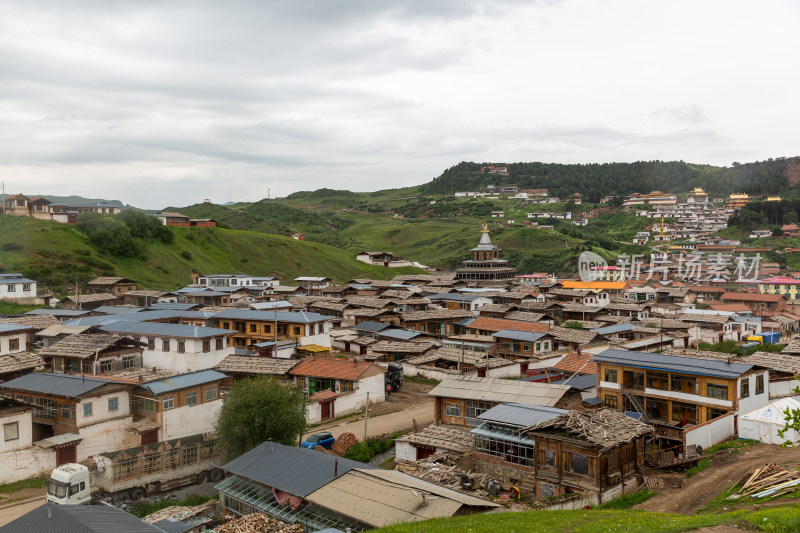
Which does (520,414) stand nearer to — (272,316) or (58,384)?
(58,384)

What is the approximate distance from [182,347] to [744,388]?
100ft

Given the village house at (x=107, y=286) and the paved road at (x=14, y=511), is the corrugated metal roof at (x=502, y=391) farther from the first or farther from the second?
the village house at (x=107, y=286)

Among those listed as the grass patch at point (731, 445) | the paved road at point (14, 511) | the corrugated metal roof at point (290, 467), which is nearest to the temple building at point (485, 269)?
the grass patch at point (731, 445)

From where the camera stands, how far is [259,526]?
18062 mm

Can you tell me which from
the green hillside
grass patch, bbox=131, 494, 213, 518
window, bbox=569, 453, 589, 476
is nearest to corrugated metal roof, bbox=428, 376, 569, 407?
window, bbox=569, 453, 589, 476

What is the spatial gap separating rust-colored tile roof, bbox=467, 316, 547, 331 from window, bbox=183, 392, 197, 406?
2849 centimetres

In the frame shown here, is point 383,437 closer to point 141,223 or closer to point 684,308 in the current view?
point 684,308

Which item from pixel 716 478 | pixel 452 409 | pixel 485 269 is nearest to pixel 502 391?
pixel 452 409

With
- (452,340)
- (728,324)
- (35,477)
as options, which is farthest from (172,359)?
(728,324)

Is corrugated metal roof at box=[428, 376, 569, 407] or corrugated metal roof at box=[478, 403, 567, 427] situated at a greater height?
corrugated metal roof at box=[478, 403, 567, 427]


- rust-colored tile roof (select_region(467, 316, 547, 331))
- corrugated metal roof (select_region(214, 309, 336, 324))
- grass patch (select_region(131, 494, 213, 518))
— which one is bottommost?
grass patch (select_region(131, 494, 213, 518))

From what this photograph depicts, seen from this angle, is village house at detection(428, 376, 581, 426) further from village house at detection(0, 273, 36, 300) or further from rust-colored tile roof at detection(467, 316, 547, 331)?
village house at detection(0, 273, 36, 300)

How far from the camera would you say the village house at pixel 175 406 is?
2839 cm

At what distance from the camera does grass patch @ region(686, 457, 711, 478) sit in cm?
2167
